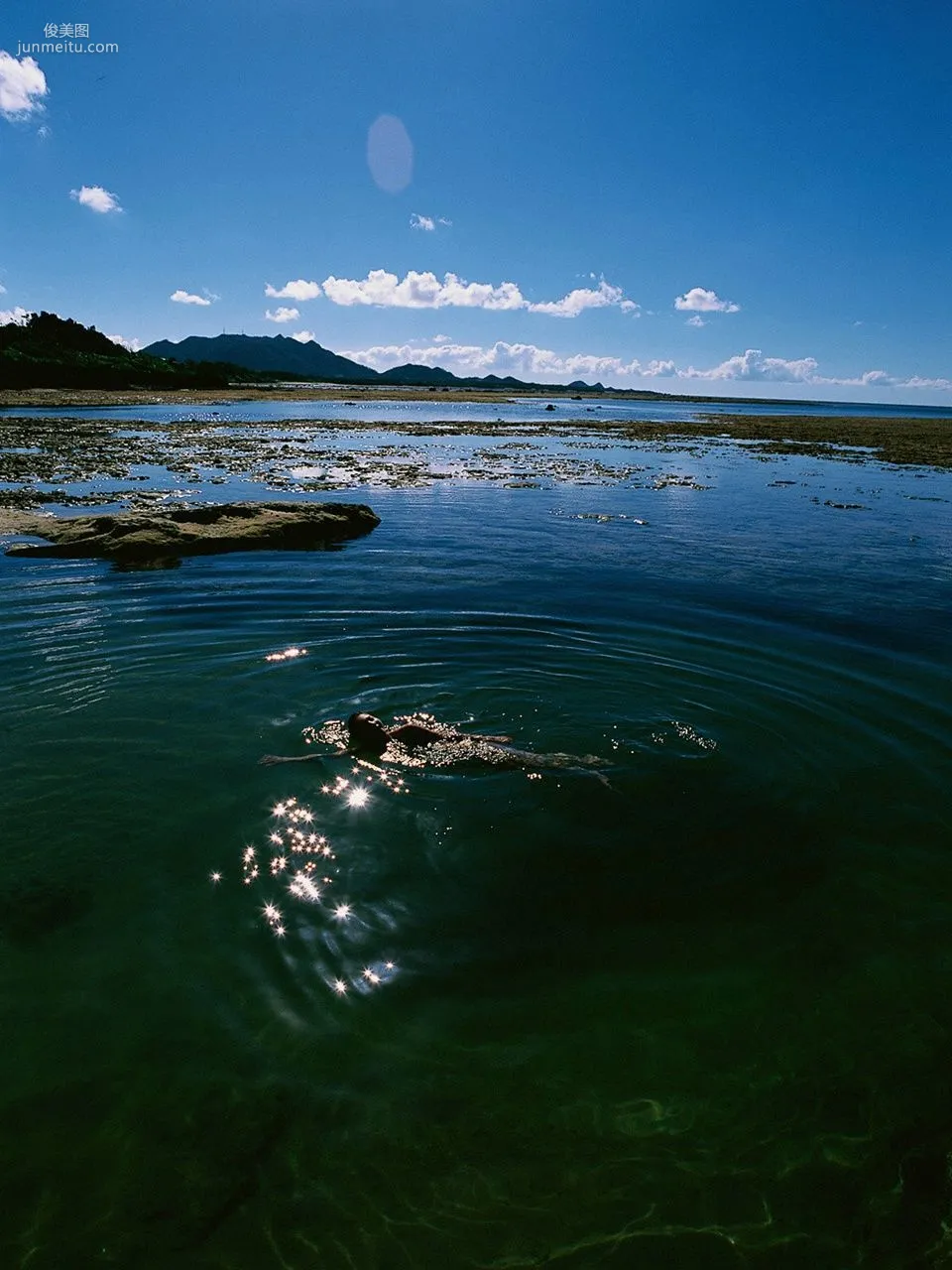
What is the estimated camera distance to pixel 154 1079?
Answer: 4.93 metres

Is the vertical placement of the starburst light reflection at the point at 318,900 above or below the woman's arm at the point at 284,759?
below

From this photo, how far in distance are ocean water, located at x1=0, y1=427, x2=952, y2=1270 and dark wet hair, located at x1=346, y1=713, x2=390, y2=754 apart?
45cm

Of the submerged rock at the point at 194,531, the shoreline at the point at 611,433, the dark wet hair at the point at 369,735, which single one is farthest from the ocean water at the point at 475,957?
the shoreline at the point at 611,433

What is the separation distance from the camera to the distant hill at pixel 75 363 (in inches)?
4166

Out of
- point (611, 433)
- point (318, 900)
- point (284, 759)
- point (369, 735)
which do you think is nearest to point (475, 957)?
point (318, 900)

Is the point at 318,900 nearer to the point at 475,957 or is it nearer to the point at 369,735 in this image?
the point at 475,957

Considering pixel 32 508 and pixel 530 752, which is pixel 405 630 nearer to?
pixel 530 752

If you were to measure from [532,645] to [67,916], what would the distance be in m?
8.76

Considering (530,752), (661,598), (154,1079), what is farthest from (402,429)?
(154,1079)

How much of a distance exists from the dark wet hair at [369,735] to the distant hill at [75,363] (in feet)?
395

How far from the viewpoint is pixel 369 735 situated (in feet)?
30.2

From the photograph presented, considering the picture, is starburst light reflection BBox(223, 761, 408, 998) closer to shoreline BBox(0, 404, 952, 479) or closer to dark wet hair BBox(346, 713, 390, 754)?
dark wet hair BBox(346, 713, 390, 754)

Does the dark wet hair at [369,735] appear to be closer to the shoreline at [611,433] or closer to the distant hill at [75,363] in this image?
the shoreline at [611,433]

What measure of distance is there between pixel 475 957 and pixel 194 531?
708 inches
